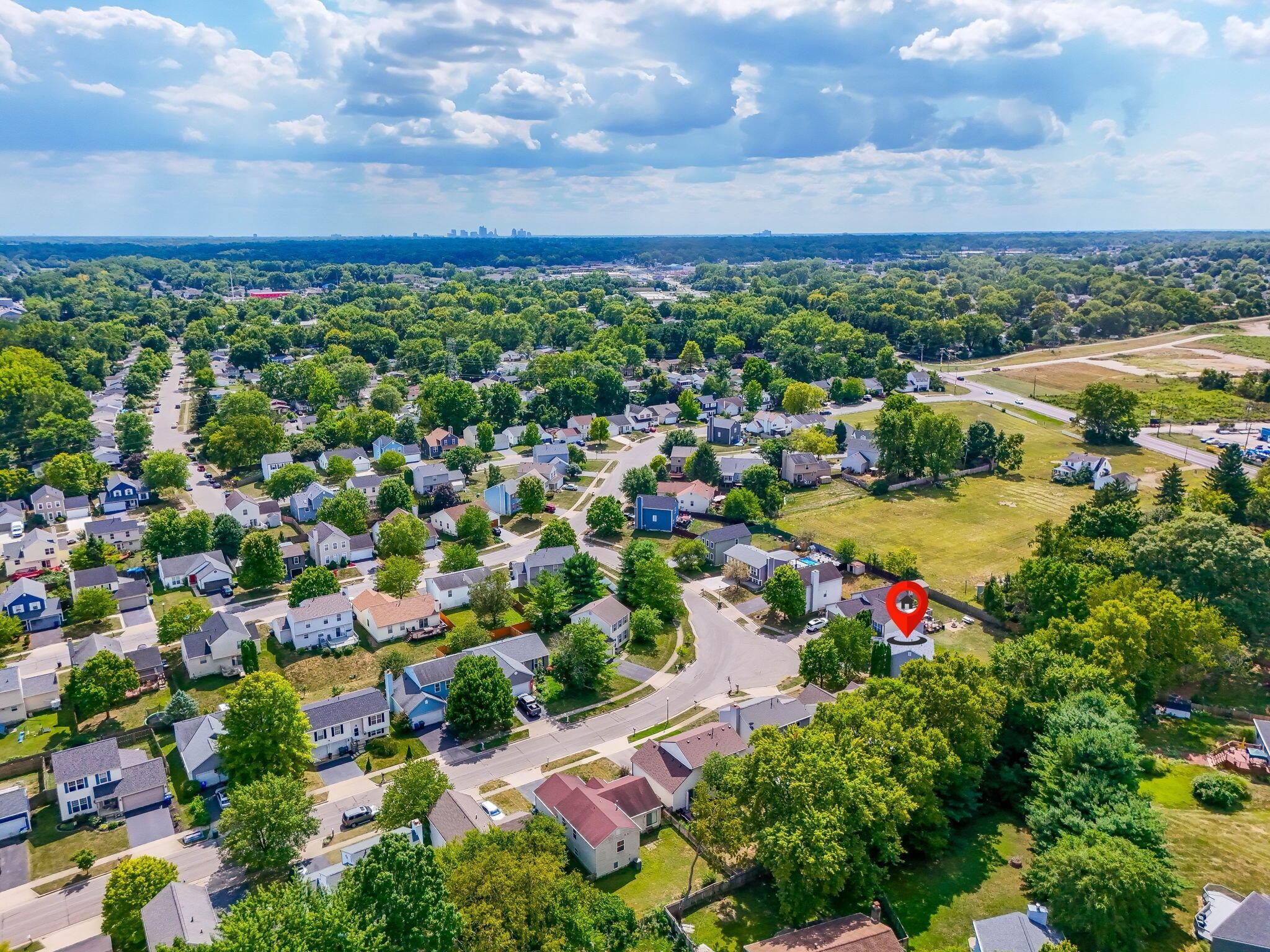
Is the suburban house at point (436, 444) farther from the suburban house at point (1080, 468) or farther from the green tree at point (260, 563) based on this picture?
the suburban house at point (1080, 468)

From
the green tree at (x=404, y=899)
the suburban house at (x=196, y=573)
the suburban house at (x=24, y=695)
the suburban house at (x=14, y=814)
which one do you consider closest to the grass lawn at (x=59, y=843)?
the suburban house at (x=14, y=814)

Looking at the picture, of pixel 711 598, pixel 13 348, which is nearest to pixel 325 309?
pixel 13 348

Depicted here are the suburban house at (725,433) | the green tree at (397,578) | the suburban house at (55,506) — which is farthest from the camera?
the suburban house at (725,433)

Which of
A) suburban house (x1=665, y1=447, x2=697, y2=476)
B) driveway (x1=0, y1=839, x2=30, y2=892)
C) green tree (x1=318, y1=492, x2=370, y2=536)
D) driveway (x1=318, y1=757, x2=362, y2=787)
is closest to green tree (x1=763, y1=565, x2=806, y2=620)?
driveway (x1=318, y1=757, x2=362, y2=787)

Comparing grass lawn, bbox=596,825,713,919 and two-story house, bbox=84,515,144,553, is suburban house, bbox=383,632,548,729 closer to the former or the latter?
grass lawn, bbox=596,825,713,919

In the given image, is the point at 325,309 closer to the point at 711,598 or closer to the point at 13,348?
the point at 13,348

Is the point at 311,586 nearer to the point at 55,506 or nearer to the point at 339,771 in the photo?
the point at 339,771

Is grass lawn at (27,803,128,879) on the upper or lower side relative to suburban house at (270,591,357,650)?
lower
